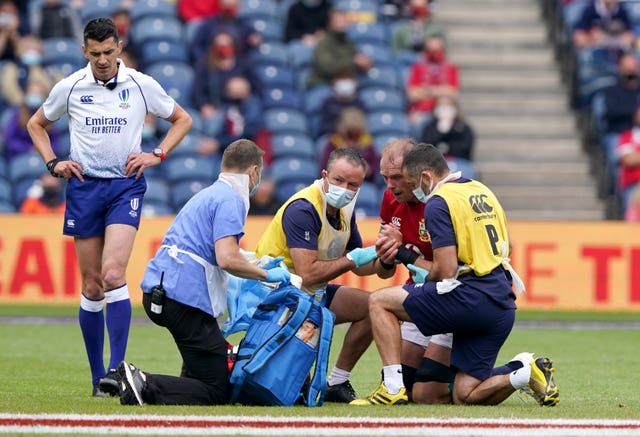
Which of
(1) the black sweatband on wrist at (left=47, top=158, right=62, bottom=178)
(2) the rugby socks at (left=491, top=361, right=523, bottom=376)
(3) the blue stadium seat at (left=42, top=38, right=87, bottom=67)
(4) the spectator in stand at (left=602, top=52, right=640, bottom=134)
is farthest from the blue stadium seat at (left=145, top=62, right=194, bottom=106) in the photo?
(2) the rugby socks at (left=491, top=361, right=523, bottom=376)

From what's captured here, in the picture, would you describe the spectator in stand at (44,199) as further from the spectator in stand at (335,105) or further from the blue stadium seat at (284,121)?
the spectator in stand at (335,105)

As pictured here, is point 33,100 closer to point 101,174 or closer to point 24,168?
point 24,168

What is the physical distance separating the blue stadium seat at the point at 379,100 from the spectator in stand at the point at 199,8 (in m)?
2.61

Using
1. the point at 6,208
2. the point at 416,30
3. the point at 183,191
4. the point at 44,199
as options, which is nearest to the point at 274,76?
the point at 416,30

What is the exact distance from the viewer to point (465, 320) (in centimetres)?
897

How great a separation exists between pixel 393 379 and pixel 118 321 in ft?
6.51

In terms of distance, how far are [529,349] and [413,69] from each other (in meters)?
8.33

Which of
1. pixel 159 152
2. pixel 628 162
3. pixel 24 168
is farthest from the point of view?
pixel 628 162

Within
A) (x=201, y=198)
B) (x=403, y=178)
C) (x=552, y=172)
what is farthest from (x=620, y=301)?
(x=201, y=198)

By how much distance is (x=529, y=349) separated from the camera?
13266 mm

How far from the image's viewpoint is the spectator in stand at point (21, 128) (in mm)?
18609

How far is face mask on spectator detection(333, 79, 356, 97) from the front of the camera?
65.4 ft

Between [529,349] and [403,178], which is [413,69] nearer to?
[529,349]

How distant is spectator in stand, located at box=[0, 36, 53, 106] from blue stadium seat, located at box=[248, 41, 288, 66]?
3130 millimetres
